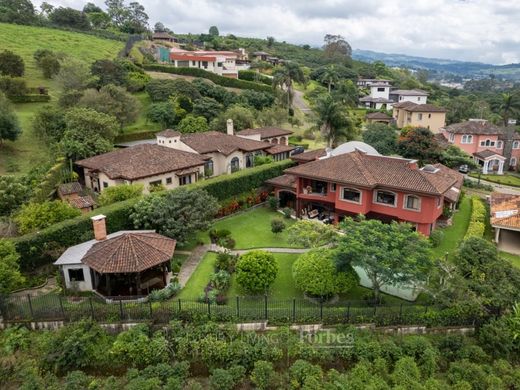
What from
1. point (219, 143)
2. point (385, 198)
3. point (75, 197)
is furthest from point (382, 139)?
point (75, 197)

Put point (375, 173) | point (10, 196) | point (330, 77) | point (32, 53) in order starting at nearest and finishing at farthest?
point (10, 196), point (375, 173), point (32, 53), point (330, 77)

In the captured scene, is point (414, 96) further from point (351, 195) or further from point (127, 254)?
point (127, 254)

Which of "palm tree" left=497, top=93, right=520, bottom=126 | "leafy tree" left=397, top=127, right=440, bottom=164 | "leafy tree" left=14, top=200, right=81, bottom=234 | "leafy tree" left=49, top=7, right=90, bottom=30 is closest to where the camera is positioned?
"leafy tree" left=14, top=200, right=81, bottom=234

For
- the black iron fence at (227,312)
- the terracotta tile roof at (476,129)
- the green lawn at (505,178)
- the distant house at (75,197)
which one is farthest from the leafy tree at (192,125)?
the green lawn at (505,178)

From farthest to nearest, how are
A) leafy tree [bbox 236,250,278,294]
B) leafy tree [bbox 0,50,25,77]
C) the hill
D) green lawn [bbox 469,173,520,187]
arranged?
leafy tree [bbox 0,50,25,77], green lawn [bbox 469,173,520,187], the hill, leafy tree [bbox 236,250,278,294]

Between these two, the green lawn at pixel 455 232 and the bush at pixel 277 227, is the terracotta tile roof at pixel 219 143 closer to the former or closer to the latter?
the bush at pixel 277 227

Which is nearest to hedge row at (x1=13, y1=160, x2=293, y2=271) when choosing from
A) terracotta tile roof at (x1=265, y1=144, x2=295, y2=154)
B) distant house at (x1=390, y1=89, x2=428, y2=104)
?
terracotta tile roof at (x1=265, y1=144, x2=295, y2=154)

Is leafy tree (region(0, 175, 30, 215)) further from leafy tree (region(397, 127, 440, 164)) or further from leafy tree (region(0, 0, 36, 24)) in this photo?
leafy tree (region(0, 0, 36, 24))
